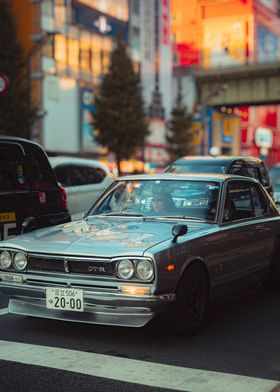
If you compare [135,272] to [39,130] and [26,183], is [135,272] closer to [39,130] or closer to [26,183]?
[26,183]

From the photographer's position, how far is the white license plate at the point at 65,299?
5.00m

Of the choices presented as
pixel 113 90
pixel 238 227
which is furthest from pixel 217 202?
pixel 113 90

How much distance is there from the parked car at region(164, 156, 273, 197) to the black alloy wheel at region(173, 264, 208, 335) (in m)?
5.92

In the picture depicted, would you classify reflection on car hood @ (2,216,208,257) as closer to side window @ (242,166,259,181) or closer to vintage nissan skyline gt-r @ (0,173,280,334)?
vintage nissan skyline gt-r @ (0,173,280,334)

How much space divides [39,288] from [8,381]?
1.11 metres

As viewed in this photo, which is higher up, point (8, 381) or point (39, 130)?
point (39, 130)

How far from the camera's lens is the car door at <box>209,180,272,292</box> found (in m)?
5.93

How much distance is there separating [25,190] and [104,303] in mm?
3253

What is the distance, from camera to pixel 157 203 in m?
6.27

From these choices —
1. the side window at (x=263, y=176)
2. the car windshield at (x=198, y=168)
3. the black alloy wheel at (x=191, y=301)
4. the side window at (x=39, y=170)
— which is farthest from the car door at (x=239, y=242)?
the side window at (x=263, y=176)

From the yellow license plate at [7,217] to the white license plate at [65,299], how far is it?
2506mm

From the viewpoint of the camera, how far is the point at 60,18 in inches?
1506

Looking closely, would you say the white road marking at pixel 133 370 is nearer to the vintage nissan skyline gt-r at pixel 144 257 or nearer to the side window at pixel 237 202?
the vintage nissan skyline gt-r at pixel 144 257

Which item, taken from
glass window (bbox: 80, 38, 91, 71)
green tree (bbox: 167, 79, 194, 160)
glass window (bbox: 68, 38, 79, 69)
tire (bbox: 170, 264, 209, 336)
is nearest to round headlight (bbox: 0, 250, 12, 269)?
tire (bbox: 170, 264, 209, 336)
